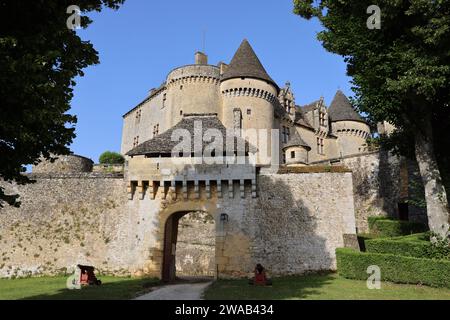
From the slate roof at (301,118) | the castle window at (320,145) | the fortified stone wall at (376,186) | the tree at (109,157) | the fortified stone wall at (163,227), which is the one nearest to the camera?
the fortified stone wall at (163,227)

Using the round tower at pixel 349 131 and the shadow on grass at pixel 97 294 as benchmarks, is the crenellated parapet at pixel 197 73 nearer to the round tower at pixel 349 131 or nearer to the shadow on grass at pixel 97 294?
the round tower at pixel 349 131

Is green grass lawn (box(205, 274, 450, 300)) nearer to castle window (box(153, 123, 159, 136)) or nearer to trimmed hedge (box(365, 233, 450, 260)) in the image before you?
trimmed hedge (box(365, 233, 450, 260))

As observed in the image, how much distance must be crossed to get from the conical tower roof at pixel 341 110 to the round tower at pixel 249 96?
14.3m

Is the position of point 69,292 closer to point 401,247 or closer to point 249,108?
point 401,247

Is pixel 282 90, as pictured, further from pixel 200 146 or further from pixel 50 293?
pixel 50 293

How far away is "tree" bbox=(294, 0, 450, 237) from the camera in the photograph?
1320 cm

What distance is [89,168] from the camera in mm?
33031

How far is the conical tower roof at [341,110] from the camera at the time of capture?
4556cm

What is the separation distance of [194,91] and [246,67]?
5711 mm

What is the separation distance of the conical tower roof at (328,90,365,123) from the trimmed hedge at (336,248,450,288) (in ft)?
105

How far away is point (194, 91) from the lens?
3597 centimetres

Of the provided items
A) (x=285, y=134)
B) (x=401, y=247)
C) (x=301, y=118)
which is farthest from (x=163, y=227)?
(x=301, y=118)

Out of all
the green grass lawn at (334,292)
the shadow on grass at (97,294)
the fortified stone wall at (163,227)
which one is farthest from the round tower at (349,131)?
the shadow on grass at (97,294)

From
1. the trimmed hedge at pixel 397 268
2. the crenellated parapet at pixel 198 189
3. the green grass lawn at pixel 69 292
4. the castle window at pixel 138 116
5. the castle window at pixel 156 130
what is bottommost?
the green grass lawn at pixel 69 292
